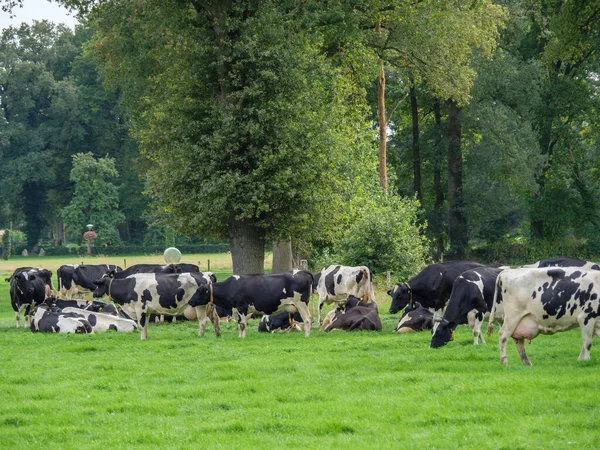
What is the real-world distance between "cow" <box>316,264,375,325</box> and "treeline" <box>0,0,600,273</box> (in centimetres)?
382

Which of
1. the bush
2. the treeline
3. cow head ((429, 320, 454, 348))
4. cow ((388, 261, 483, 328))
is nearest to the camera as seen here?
cow head ((429, 320, 454, 348))

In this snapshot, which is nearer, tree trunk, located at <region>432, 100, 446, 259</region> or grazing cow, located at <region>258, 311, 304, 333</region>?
grazing cow, located at <region>258, 311, 304, 333</region>

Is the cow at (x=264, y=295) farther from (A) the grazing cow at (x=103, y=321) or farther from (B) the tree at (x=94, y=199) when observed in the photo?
(B) the tree at (x=94, y=199)

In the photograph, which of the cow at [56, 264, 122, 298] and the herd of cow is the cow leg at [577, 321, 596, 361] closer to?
the herd of cow

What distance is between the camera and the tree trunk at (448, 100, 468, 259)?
6159cm

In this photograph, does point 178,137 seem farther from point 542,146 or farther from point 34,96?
point 34,96

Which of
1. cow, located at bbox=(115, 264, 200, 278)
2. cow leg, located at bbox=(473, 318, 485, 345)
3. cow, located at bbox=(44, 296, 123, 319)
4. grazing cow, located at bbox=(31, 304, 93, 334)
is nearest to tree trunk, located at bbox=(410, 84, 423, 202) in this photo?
cow, located at bbox=(115, 264, 200, 278)

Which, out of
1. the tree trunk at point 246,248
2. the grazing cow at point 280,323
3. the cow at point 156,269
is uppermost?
the tree trunk at point 246,248

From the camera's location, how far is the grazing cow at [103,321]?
24.5m

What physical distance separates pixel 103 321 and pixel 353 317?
6590mm

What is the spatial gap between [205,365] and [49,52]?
9343 centimetres

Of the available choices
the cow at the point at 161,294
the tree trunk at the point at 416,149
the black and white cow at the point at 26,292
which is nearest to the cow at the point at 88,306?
the black and white cow at the point at 26,292

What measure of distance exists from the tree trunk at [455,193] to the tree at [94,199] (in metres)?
43.7

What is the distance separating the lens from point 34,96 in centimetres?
10056
